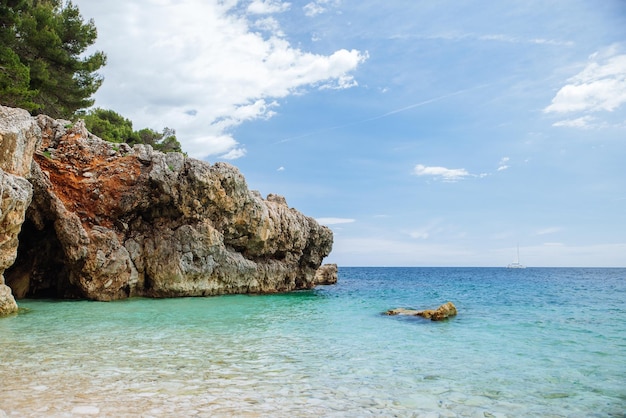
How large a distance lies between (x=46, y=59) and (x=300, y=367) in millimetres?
29724

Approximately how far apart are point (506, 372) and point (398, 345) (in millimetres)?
3163

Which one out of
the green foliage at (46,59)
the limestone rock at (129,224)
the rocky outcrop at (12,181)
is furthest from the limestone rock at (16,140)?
the green foliage at (46,59)

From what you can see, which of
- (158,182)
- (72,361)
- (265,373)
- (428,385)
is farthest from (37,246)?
(428,385)

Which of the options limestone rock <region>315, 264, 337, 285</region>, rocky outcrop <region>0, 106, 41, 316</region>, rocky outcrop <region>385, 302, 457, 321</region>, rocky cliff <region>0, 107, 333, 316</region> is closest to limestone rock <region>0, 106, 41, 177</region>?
rocky outcrop <region>0, 106, 41, 316</region>

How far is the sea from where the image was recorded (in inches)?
248

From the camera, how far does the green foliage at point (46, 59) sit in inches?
928

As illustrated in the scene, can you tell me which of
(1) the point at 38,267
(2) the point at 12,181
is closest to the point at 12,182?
(2) the point at 12,181

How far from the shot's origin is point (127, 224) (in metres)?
24.3

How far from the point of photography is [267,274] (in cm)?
3183

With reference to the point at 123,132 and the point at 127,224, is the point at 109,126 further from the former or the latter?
the point at 127,224

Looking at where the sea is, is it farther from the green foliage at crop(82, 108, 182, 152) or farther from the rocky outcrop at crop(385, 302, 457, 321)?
the green foliage at crop(82, 108, 182, 152)

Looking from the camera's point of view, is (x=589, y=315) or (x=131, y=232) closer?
(x=589, y=315)

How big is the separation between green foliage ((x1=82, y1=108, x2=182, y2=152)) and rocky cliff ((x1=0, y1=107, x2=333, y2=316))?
43.8ft

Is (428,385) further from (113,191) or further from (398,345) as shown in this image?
(113,191)
